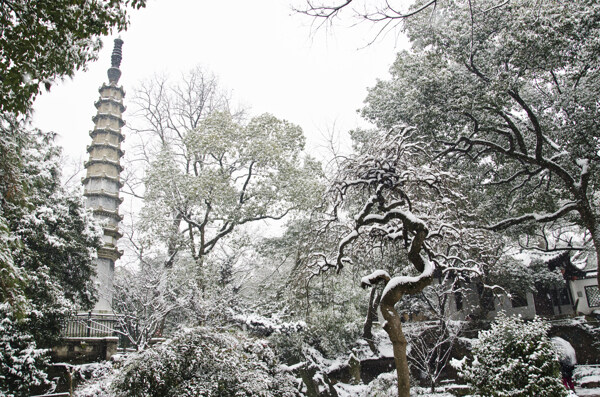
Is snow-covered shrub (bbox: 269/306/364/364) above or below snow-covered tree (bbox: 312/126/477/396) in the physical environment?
below

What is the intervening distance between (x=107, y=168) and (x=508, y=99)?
19.9m

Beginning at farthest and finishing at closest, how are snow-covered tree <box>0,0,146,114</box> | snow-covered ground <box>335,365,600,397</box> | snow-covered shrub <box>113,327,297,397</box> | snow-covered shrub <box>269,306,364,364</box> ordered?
snow-covered shrub <box>269,306,364,364</box>, snow-covered ground <box>335,365,600,397</box>, snow-covered shrub <box>113,327,297,397</box>, snow-covered tree <box>0,0,146,114</box>

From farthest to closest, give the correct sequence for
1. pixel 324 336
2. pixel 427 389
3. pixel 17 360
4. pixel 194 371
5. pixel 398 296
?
pixel 324 336
pixel 427 389
pixel 17 360
pixel 398 296
pixel 194 371

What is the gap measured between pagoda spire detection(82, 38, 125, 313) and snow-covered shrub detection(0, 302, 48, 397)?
8590 millimetres

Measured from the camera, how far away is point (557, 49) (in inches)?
357

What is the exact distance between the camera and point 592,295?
21.8 metres

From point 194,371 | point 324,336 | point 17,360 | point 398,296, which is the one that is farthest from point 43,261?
point 398,296

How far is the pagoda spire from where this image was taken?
20.0 meters

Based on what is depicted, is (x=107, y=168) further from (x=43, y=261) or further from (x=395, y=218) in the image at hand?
(x=395, y=218)

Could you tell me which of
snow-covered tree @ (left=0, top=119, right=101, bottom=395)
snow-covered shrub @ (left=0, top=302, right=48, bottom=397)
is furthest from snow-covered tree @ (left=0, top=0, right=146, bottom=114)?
snow-covered shrub @ (left=0, top=302, right=48, bottom=397)

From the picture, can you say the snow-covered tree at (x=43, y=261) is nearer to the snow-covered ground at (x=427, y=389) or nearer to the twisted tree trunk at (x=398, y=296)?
the twisted tree trunk at (x=398, y=296)

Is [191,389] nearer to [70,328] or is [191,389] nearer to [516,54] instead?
[516,54]

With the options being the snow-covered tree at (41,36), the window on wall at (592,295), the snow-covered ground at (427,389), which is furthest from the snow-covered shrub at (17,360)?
the window on wall at (592,295)

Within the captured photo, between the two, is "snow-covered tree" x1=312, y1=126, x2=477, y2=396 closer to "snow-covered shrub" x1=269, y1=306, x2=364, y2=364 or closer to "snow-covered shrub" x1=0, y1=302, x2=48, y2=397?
"snow-covered shrub" x1=269, y1=306, x2=364, y2=364
